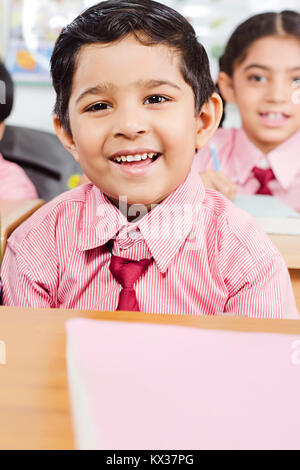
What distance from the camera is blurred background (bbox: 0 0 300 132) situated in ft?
2.30

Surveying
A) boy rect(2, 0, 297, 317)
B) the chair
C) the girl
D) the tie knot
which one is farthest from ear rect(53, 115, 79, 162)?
the chair

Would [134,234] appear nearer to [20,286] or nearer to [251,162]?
[20,286]

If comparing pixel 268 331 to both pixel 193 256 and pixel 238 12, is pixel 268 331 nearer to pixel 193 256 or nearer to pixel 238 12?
pixel 193 256

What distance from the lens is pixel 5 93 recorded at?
72cm

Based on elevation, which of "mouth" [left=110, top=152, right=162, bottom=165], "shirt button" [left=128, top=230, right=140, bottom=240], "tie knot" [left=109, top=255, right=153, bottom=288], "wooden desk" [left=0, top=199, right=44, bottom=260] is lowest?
"tie knot" [left=109, top=255, right=153, bottom=288]

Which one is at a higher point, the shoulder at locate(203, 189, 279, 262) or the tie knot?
the shoulder at locate(203, 189, 279, 262)

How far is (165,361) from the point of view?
0.29m

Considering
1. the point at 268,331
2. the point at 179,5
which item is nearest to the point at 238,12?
the point at 179,5

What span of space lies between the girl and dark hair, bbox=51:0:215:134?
172 mm

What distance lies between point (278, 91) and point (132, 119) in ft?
1.02

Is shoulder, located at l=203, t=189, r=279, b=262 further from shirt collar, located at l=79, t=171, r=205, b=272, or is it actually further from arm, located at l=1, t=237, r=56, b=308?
arm, located at l=1, t=237, r=56, b=308

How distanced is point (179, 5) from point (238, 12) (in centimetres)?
20

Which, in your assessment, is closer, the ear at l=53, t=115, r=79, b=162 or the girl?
the ear at l=53, t=115, r=79, b=162

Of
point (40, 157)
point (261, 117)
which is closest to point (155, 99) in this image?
point (261, 117)
